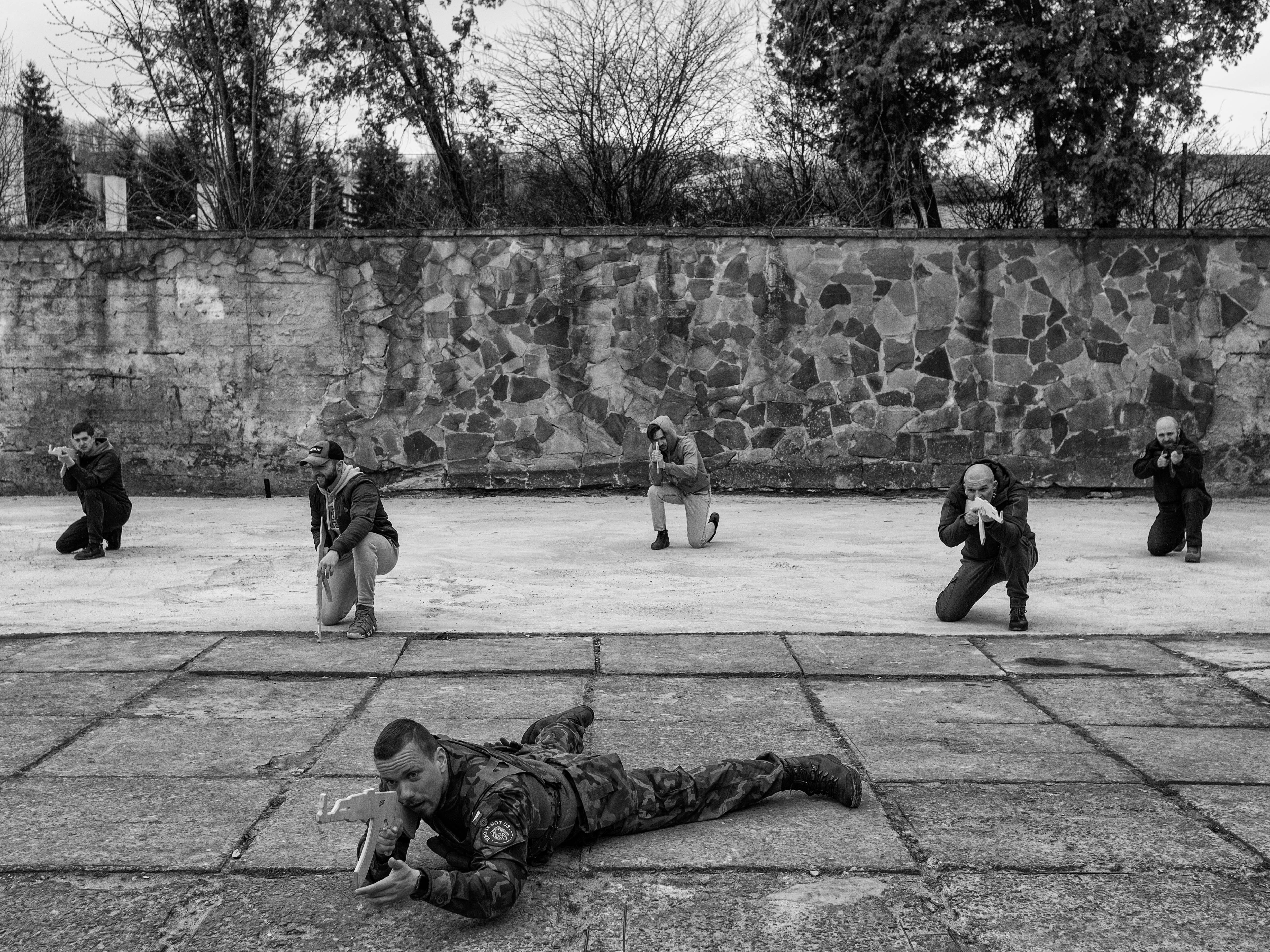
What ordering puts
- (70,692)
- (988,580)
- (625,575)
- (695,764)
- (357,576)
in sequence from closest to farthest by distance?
(695,764) → (70,692) → (357,576) → (988,580) → (625,575)

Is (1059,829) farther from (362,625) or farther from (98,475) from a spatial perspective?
(98,475)

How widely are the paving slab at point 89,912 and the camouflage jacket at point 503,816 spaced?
557 mm

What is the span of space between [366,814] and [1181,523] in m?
7.93

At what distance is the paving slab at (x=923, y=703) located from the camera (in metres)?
5.16

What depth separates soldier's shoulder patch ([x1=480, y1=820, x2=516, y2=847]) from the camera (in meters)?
3.30

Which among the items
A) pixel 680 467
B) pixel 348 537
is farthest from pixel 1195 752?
pixel 680 467

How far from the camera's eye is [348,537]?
6832mm

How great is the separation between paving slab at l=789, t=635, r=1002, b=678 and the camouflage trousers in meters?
1.91

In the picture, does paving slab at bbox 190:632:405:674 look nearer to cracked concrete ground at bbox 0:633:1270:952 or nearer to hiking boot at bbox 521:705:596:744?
cracked concrete ground at bbox 0:633:1270:952

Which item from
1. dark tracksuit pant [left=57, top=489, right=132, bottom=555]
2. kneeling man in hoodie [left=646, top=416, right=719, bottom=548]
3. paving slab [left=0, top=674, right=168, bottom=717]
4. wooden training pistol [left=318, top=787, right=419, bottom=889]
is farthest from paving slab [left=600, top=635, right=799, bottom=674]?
dark tracksuit pant [left=57, top=489, right=132, bottom=555]

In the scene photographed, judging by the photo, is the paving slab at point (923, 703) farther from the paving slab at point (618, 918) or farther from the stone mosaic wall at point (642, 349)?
the stone mosaic wall at point (642, 349)

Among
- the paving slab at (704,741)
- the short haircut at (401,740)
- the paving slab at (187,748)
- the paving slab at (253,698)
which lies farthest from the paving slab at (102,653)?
the short haircut at (401,740)

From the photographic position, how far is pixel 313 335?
1377 centimetres

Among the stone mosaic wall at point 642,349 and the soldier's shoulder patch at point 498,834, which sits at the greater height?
the stone mosaic wall at point 642,349
